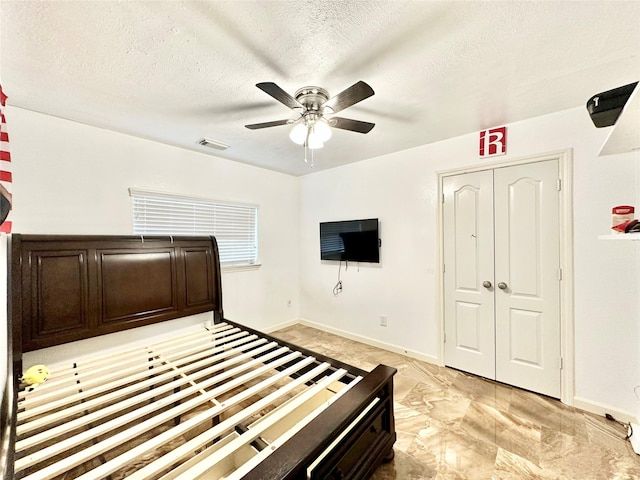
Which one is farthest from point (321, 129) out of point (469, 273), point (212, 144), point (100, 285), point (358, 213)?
point (100, 285)

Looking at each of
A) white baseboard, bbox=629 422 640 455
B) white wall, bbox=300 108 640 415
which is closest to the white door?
white wall, bbox=300 108 640 415

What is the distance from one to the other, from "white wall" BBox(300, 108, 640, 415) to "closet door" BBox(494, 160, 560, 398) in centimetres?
15

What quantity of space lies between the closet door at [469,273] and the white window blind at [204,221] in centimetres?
264

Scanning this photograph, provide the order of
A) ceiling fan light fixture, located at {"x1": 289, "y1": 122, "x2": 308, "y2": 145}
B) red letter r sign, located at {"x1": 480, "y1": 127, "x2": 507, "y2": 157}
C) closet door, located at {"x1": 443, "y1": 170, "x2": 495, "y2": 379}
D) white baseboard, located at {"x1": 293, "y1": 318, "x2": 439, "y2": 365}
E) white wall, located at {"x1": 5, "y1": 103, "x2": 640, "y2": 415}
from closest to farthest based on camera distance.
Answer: ceiling fan light fixture, located at {"x1": 289, "y1": 122, "x2": 308, "y2": 145}, white wall, located at {"x1": 5, "y1": 103, "x2": 640, "y2": 415}, red letter r sign, located at {"x1": 480, "y1": 127, "x2": 507, "y2": 157}, closet door, located at {"x1": 443, "y1": 170, "x2": 495, "y2": 379}, white baseboard, located at {"x1": 293, "y1": 318, "x2": 439, "y2": 365}

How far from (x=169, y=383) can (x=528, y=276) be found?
119 inches

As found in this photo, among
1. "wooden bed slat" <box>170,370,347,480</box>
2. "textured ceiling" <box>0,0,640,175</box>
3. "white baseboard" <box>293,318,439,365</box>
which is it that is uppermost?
"textured ceiling" <box>0,0,640,175</box>

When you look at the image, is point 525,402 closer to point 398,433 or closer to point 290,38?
point 398,433

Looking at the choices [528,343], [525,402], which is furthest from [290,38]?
[525,402]

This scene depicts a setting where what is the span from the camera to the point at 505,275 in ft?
8.30

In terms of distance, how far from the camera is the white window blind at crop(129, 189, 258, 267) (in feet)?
9.29

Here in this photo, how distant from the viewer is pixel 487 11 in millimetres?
1243

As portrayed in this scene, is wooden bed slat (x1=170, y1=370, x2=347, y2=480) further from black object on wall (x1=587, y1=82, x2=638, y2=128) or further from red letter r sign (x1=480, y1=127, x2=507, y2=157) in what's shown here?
red letter r sign (x1=480, y1=127, x2=507, y2=157)

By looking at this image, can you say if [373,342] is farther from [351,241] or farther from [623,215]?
[623,215]

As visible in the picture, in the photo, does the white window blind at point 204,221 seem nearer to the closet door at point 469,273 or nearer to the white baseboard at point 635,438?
the closet door at point 469,273
